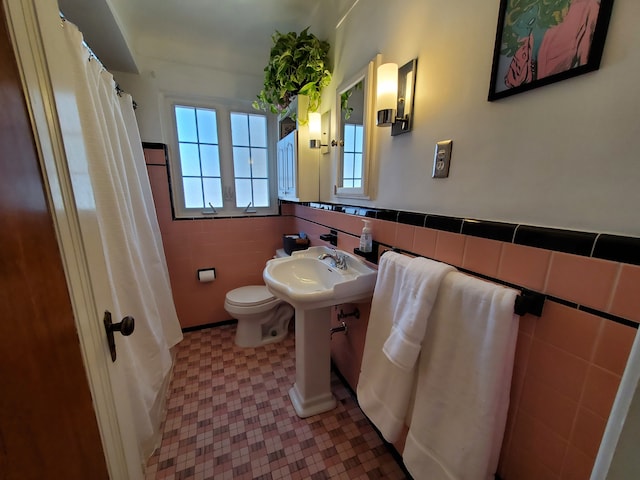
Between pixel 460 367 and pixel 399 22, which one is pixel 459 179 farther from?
pixel 399 22

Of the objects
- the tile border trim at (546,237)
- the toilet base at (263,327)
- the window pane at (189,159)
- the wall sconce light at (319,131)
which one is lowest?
the toilet base at (263,327)

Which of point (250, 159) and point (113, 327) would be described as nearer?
Result: point (113, 327)

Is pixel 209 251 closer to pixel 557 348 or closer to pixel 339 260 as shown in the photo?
pixel 339 260

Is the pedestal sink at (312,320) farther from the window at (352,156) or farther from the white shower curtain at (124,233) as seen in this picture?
the white shower curtain at (124,233)

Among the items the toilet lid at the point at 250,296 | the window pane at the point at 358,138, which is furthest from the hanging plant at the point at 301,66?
the toilet lid at the point at 250,296

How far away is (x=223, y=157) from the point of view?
2.21 m

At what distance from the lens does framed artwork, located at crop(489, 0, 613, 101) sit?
0.53m

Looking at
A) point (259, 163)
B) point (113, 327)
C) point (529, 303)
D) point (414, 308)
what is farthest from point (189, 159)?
point (529, 303)

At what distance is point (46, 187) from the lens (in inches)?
18.0

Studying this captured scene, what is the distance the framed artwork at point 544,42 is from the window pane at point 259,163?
198cm

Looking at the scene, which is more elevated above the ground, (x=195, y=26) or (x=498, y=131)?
(x=195, y=26)

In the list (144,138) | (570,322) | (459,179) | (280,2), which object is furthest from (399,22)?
(144,138)

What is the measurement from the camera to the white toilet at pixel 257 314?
1.97 m

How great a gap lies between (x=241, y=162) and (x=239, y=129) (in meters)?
0.29
